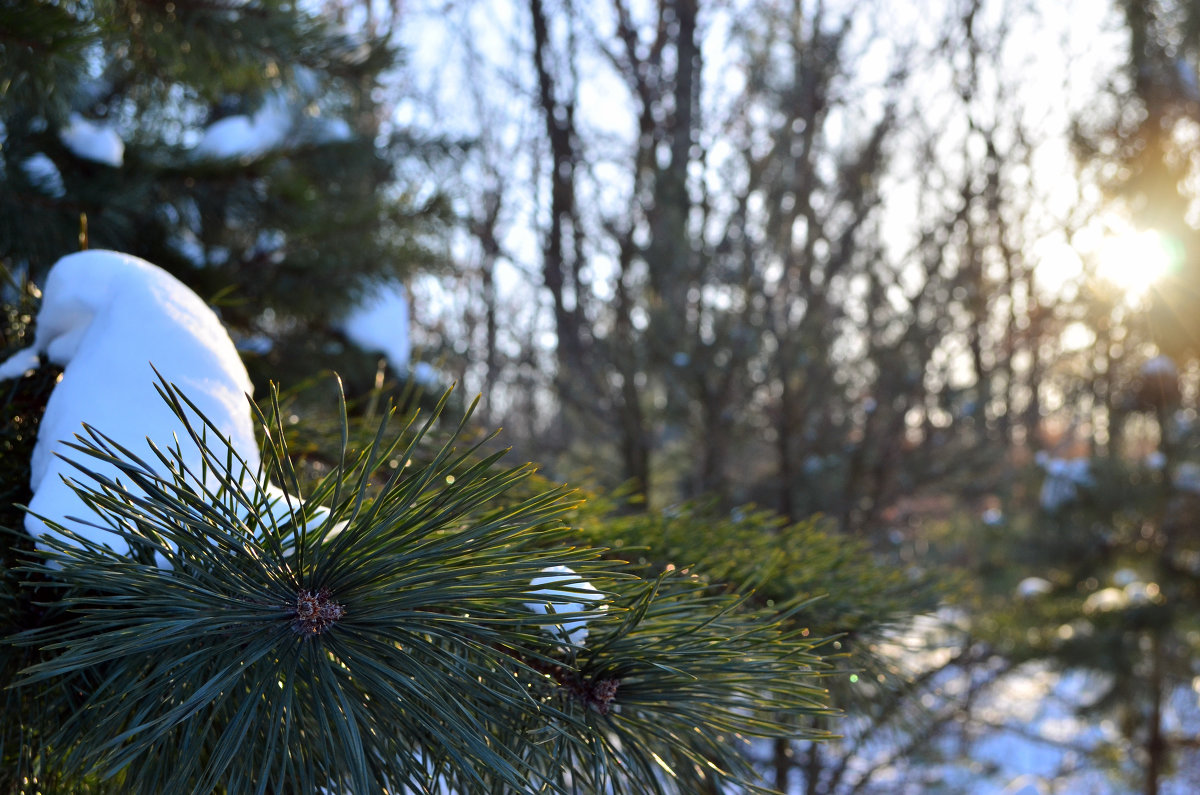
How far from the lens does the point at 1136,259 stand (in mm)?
4613

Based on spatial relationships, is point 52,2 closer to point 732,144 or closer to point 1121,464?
point 732,144

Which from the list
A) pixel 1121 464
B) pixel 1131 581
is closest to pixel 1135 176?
pixel 1121 464

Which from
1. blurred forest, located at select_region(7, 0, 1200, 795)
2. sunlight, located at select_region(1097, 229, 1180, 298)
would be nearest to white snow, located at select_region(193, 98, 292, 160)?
blurred forest, located at select_region(7, 0, 1200, 795)

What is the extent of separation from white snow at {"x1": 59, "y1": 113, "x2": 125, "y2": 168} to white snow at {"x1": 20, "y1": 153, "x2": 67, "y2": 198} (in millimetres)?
111

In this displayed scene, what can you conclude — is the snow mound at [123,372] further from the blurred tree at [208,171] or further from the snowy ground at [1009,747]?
the snowy ground at [1009,747]

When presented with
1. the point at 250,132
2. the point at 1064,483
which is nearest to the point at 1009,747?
the point at 1064,483

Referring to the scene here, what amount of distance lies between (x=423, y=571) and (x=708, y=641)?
202 millimetres

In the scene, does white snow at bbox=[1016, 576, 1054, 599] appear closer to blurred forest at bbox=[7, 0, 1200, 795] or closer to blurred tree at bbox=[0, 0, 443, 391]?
blurred forest at bbox=[7, 0, 1200, 795]

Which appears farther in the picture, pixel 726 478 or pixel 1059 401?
pixel 1059 401

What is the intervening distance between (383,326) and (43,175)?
81 cm

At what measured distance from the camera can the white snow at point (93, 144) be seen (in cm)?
132

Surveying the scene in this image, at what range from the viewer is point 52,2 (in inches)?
36.3

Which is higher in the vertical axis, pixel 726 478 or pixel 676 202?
pixel 676 202

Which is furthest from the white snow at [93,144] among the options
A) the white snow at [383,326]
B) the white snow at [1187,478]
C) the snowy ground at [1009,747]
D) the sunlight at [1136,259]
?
the sunlight at [1136,259]
